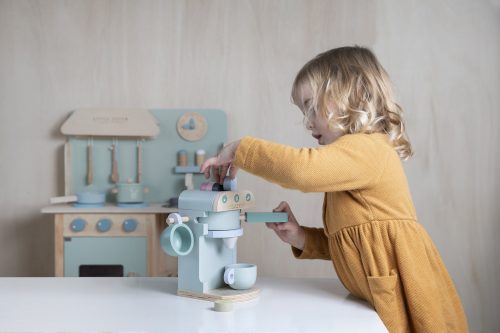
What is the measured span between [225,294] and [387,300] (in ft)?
1.06

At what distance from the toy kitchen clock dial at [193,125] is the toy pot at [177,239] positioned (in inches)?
65.8

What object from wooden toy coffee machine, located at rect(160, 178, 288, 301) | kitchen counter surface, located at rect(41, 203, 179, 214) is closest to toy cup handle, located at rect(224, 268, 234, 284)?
wooden toy coffee machine, located at rect(160, 178, 288, 301)

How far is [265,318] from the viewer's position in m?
1.07

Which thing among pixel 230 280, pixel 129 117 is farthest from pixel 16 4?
pixel 230 280

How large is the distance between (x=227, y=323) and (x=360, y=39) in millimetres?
2175

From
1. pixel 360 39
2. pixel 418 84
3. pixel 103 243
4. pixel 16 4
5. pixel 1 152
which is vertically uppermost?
pixel 16 4

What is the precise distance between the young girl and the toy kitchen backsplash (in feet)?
4.97

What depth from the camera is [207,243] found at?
1.27m

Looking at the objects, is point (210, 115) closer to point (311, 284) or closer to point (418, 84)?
point (418, 84)

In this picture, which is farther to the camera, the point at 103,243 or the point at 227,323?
the point at 103,243

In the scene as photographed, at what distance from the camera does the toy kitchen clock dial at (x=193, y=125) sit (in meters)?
2.92

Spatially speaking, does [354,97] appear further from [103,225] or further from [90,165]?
[90,165]

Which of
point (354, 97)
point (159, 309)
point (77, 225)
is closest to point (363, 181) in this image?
point (354, 97)

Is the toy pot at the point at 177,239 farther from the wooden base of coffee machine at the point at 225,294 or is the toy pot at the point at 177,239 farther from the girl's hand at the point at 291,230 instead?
the girl's hand at the point at 291,230
